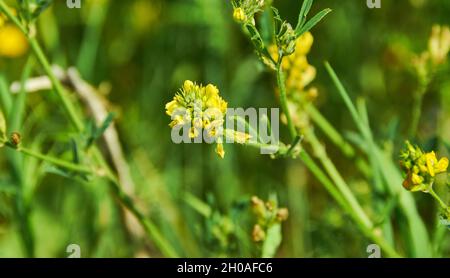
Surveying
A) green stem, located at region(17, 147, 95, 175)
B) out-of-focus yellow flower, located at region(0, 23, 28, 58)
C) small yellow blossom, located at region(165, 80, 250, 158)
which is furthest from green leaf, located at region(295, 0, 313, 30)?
out-of-focus yellow flower, located at region(0, 23, 28, 58)

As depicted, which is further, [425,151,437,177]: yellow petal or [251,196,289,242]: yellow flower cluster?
[251,196,289,242]: yellow flower cluster

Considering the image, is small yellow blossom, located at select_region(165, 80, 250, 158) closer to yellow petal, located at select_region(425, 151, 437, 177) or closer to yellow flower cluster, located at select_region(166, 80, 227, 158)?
yellow flower cluster, located at select_region(166, 80, 227, 158)

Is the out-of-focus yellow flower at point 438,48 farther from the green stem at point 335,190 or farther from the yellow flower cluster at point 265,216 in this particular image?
the yellow flower cluster at point 265,216

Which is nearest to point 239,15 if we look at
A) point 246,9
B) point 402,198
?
point 246,9

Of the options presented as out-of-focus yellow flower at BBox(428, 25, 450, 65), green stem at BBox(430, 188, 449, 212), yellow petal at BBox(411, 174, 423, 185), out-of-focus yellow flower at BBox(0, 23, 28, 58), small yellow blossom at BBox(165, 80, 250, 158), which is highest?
out-of-focus yellow flower at BBox(0, 23, 28, 58)

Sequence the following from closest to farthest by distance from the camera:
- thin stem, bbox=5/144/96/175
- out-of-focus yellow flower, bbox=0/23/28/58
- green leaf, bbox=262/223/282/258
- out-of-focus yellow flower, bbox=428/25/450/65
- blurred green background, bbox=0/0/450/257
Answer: thin stem, bbox=5/144/96/175, green leaf, bbox=262/223/282/258, out-of-focus yellow flower, bbox=428/25/450/65, blurred green background, bbox=0/0/450/257, out-of-focus yellow flower, bbox=0/23/28/58

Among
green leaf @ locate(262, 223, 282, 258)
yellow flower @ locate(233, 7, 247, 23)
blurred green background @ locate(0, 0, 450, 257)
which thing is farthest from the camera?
blurred green background @ locate(0, 0, 450, 257)

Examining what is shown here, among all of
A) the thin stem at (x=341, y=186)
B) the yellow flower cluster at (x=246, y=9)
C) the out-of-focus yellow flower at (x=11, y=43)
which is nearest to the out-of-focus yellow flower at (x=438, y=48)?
the thin stem at (x=341, y=186)

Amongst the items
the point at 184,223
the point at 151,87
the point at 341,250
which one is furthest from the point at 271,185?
the point at 151,87
